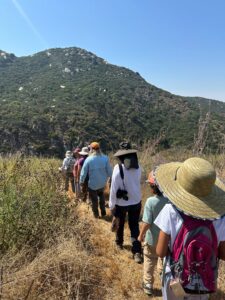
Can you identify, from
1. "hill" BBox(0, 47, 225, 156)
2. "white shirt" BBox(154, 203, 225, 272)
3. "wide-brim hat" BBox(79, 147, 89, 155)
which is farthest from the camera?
"hill" BBox(0, 47, 225, 156)

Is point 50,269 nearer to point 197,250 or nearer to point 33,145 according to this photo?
point 197,250

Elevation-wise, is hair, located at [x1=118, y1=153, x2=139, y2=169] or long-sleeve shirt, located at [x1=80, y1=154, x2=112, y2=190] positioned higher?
hair, located at [x1=118, y1=153, x2=139, y2=169]

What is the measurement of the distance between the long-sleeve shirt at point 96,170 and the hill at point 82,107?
7.46 ft

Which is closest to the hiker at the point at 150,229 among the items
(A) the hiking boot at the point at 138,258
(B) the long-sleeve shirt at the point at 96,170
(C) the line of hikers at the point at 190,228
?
(A) the hiking boot at the point at 138,258

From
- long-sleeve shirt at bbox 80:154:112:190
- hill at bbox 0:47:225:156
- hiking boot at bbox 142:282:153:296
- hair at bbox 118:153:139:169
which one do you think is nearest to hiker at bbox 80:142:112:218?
long-sleeve shirt at bbox 80:154:112:190

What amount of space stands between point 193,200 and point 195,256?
387mm

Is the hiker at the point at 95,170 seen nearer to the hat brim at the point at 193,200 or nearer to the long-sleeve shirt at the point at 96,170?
the long-sleeve shirt at the point at 96,170

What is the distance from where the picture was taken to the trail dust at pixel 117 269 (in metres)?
4.44

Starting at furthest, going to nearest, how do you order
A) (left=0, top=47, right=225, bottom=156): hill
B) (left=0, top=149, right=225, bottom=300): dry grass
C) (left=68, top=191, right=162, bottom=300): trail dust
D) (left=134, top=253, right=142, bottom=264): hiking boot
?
(left=0, top=47, right=225, bottom=156): hill < (left=134, top=253, right=142, bottom=264): hiking boot < (left=68, top=191, right=162, bottom=300): trail dust < (left=0, top=149, right=225, bottom=300): dry grass

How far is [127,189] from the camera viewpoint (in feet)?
18.1

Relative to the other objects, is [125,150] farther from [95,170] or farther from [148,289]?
[148,289]

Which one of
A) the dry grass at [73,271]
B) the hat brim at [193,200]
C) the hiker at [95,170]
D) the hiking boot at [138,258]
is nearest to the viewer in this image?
the hat brim at [193,200]

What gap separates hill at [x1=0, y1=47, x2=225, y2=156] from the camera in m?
33.5

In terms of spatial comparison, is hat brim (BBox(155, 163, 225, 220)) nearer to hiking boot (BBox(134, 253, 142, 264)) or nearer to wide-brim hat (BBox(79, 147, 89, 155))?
hiking boot (BBox(134, 253, 142, 264))
